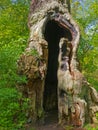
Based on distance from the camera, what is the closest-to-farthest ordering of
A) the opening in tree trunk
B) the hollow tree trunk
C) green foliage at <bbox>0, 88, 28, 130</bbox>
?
green foliage at <bbox>0, 88, 28, 130</bbox> < the hollow tree trunk < the opening in tree trunk

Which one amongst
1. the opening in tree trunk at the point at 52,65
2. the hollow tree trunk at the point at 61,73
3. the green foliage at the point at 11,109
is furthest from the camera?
the opening in tree trunk at the point at 52,65

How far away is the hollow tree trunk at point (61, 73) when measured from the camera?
936 centimetres

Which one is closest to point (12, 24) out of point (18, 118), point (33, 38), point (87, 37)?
point (87, 37)

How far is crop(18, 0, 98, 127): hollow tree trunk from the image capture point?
30.7 ft

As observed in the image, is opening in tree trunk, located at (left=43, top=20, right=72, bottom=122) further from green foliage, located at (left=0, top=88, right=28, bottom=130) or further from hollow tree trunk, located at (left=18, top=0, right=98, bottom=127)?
green foliage, located at (left=0, top=88, right=28, bottom=130)

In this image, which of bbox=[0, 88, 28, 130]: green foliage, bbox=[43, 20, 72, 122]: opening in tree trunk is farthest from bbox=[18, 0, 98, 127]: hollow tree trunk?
bbox=[43, 20, 72, 122]: opening in tree trunk

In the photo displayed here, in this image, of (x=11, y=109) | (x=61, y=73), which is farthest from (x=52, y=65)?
(x=11, y=109)

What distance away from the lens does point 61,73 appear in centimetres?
1003

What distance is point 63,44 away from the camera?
1034 centimetres

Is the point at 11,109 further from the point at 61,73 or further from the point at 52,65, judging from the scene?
the point at 52,65

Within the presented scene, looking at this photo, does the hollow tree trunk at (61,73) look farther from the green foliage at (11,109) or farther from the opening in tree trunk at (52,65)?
the opening in tree trunk at (52,65)

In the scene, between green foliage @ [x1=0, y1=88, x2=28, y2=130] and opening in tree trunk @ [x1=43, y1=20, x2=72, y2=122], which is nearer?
green foliage @ [x1=0, y1=88, x2=28, y2=130]

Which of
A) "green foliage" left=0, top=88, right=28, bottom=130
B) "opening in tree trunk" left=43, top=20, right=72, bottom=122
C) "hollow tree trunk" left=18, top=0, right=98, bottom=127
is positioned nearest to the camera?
"green foliage" left=0, top=88, right=28, bottom=130

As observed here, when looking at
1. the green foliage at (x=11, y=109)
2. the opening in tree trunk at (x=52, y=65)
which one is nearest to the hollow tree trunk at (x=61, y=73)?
the green foliage at (x=11, y=109)
